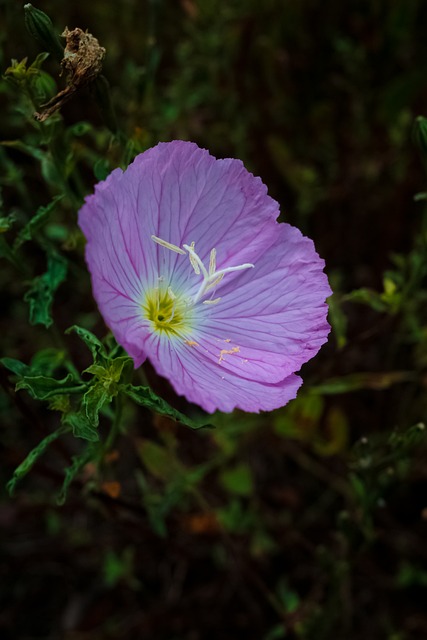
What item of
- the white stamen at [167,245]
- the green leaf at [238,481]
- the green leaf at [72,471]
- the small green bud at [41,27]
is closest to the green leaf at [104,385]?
the green leaf at [72,471]

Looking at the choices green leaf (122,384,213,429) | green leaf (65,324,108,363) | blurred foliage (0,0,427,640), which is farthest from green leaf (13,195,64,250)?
green leaf (122,384,213,429)

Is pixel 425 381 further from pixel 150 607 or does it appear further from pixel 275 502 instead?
pixel 150 607

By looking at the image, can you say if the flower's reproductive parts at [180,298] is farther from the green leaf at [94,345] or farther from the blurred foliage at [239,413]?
the green leaf at [94,345]

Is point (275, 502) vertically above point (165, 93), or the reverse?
point (165, 93)

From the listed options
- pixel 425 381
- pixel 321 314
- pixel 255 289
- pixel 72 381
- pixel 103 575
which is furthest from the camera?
pixel 103 575

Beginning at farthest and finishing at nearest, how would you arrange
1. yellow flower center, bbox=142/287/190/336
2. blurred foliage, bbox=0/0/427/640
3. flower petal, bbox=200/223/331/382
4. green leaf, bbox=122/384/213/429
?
1. blurred foliage, bbox=0/0/427/640
2. yellow flower center, bbox=142/287/190/336
3. flower petal, bbox=200/223/331/382
4. green leaf, bbox=122/384/213/429

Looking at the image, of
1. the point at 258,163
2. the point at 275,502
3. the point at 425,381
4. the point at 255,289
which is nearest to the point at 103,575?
the point at 275,502

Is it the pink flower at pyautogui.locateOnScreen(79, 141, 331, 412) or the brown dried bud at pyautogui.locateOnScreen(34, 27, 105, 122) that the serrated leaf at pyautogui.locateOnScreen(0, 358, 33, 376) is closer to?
the pink flower at pyautogui.locateOnScreen(79, 141, 331, 412)
